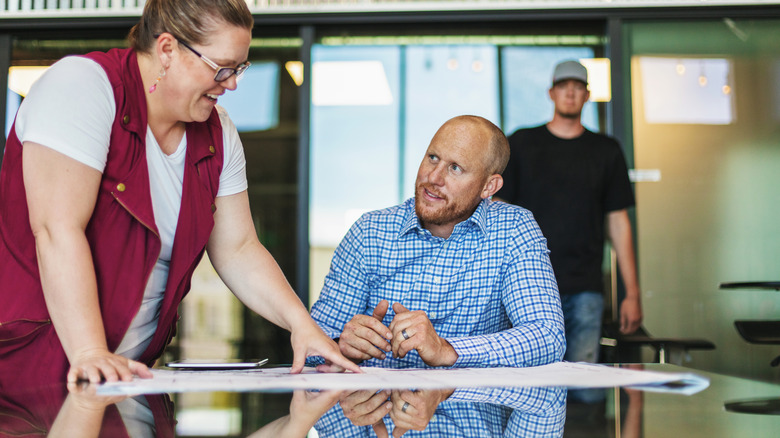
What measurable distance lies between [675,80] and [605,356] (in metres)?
1.72

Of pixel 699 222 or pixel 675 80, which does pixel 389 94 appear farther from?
pixel 699 222

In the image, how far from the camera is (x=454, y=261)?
2062 mm

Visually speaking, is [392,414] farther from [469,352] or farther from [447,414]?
[469,352]

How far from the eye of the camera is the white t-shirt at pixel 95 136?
130 centimetres

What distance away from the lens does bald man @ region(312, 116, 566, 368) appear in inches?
75.9

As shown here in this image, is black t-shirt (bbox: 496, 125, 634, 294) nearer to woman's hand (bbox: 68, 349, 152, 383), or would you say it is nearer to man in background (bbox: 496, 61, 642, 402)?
man in background (bbox: 496, 61, 642, 402)

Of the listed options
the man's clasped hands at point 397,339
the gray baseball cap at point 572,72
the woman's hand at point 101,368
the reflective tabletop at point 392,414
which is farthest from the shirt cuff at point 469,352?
the gray baseball cap at point 572,72

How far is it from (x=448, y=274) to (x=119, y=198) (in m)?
0.95

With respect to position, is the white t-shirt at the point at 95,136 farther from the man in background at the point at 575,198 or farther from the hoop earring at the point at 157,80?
the man in background at the point at 575,198

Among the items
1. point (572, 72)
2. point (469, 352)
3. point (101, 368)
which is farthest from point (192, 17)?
point (572, 72)

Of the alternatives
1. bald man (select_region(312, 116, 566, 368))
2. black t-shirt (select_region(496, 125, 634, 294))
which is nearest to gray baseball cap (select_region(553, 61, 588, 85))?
black t-shirt (select_region(496, 125, 634, 294))

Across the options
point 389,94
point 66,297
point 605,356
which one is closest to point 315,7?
point 389,94

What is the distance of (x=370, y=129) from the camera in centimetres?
472

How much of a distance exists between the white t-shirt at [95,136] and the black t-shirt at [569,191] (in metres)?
2.36
